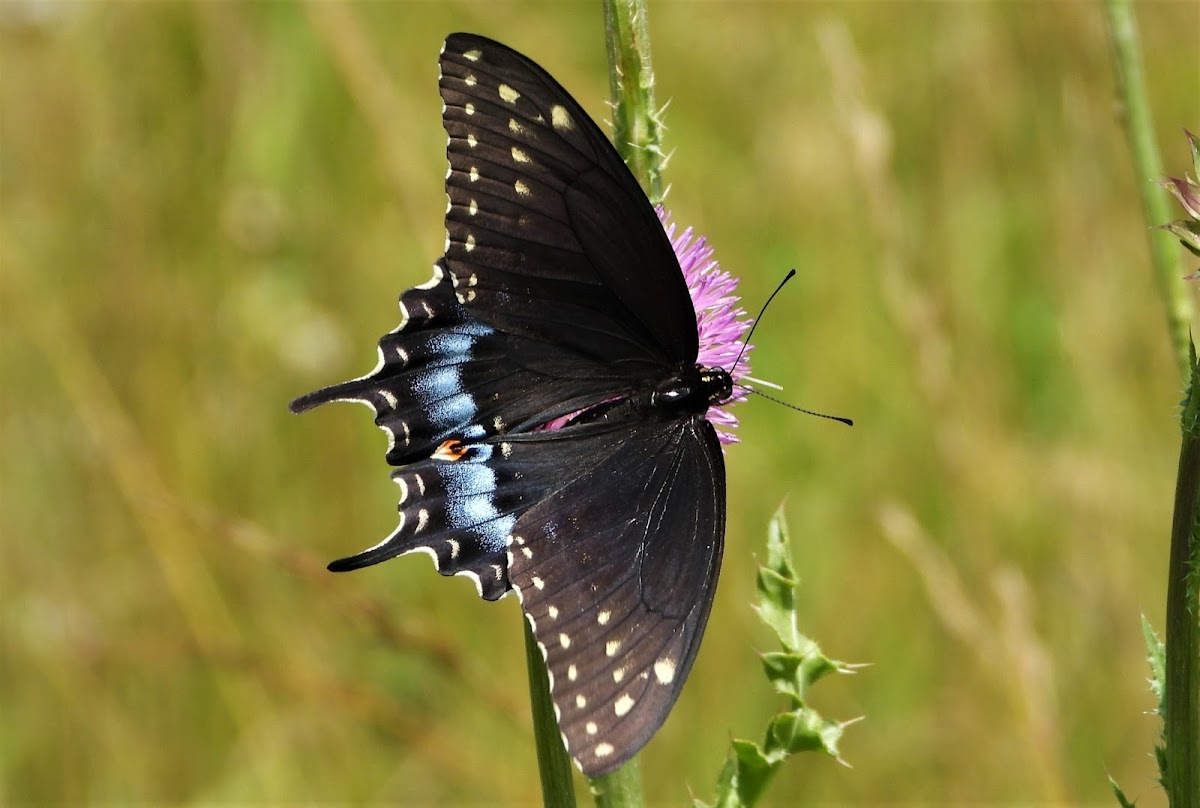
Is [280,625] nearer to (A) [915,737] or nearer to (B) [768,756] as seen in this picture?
(A) [915,737]

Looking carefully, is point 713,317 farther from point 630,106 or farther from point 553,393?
point 630,106

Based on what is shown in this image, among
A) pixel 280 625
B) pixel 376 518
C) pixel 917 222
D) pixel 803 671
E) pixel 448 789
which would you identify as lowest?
pixel 448 789

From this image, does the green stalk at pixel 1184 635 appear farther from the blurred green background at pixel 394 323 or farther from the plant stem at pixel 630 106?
the blurred green background at pixel 394 323

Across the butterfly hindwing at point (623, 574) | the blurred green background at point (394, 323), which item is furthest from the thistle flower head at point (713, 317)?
the blurred green background at point (394, 323)

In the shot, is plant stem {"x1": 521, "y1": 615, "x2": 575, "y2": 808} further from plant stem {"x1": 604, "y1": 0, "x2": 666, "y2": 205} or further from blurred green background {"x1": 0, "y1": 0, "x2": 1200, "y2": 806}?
blurred green background {"x1": 0, "y1": 0, "x2": 1200, "y2": 806}

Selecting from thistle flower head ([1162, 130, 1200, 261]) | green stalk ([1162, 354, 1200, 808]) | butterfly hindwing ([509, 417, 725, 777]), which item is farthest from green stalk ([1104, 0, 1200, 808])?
butterfly hindwing ([509, 417, 725, 777])

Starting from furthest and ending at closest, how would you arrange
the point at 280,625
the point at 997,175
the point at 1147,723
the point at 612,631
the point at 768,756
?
the point at 997,175 < the point at 280,625 < the point at 1147,723 < the point at 612,631 < the point at 768,756

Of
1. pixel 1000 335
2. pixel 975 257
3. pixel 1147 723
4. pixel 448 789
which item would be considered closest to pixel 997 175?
pixel 975 257
